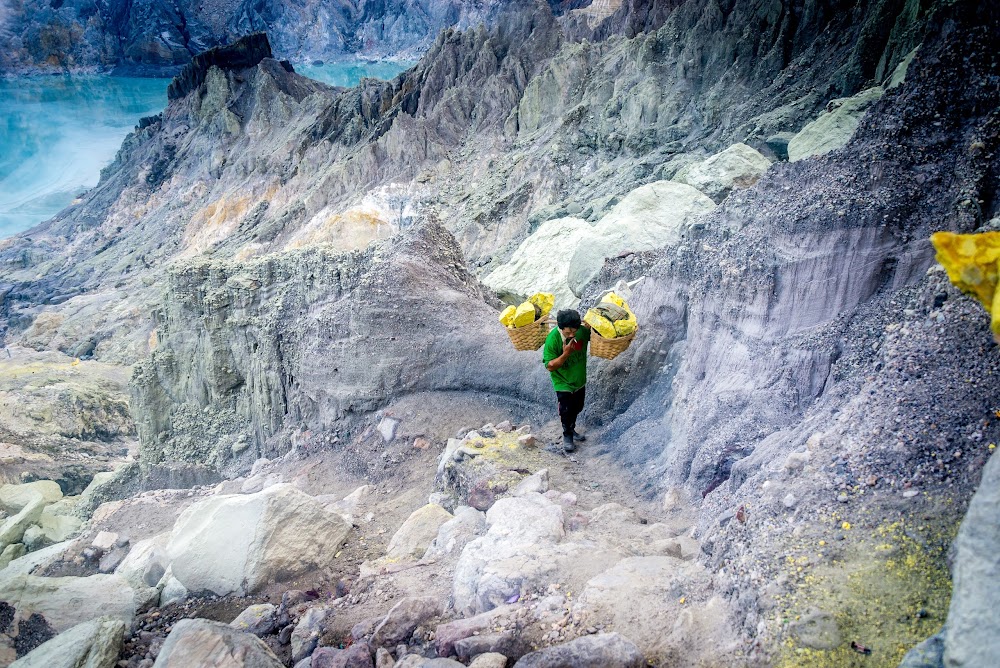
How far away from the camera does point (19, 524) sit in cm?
625

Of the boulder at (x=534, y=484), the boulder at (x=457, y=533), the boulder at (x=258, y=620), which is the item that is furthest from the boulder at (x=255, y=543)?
the boulder at (x=534, y=484)

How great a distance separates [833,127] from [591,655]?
918cm

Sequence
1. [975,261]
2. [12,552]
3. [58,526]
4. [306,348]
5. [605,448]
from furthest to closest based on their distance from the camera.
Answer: [58,526] < [306,348] < [12,552] < [605,448] < [975,261]

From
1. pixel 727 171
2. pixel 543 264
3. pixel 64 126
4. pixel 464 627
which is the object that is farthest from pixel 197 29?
pixel 464 627

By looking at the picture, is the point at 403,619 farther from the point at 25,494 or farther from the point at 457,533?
the point at 25,494

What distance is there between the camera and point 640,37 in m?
17.5

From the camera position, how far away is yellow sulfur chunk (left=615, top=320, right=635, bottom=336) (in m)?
3.98

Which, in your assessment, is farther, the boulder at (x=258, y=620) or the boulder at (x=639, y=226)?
the boulder at (x=639, y=226)

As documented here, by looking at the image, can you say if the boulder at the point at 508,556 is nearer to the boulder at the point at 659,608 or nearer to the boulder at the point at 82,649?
the boulder at the point at 659,608

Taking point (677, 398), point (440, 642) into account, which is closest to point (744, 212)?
point (677, 398)

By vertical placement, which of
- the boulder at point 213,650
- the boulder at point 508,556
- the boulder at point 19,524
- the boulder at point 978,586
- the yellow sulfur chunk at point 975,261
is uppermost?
the yellow sulfur chunk at point 975,261

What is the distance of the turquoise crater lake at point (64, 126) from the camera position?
25109mm

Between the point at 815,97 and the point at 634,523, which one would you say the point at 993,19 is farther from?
the point at 815,97

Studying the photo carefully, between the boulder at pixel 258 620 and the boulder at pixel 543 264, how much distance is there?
6071mm
